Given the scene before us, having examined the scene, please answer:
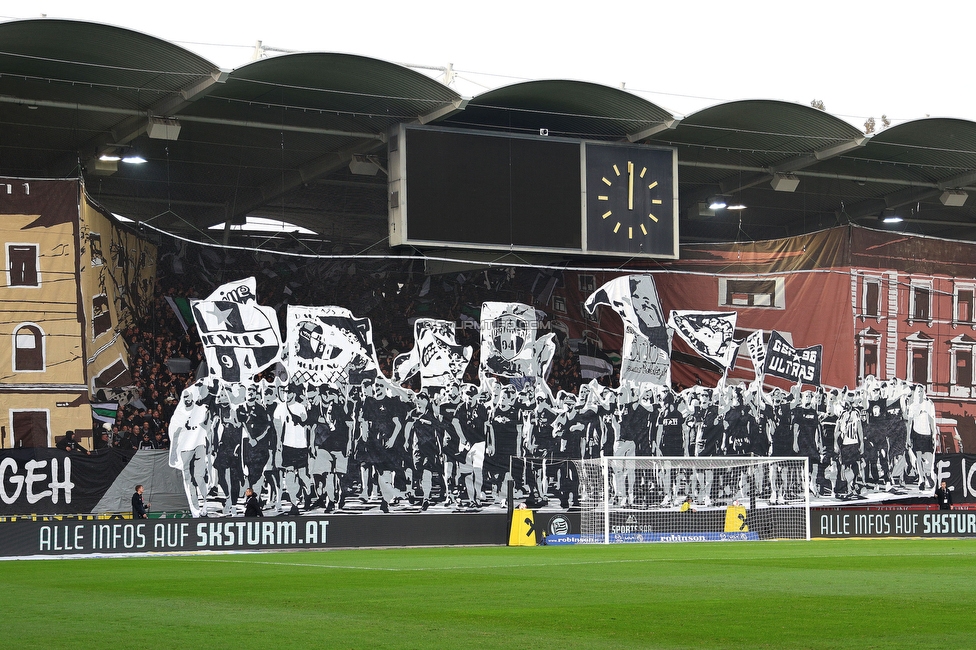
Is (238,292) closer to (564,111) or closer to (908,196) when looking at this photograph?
(564,111)

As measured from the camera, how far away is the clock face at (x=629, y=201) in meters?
34.9

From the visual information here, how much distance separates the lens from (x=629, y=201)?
35.4 metres

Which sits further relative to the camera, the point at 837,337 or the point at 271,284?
the point at 837,337

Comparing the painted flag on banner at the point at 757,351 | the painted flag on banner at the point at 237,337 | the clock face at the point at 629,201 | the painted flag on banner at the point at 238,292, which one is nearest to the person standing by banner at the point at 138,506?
the painted flag on banner at the point at 237,337

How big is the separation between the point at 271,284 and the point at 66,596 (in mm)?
19189

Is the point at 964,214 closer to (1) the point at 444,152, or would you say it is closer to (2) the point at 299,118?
(1) the point at 444,152

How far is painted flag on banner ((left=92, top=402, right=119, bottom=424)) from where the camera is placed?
1190 inches

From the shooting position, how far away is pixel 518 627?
1034 cm

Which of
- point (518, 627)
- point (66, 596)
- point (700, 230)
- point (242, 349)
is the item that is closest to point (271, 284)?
point (242, 349)

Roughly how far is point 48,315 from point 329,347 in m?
6.99

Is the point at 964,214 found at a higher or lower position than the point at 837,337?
higher

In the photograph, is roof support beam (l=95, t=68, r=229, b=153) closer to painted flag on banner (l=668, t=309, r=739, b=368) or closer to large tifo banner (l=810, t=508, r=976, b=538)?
painted flag on banner (l=668, t=309, r=739, b=368)

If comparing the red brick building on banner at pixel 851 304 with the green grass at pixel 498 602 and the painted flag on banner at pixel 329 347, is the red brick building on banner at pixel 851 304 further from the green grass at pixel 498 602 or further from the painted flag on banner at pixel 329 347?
the green grass at pixel 498 602

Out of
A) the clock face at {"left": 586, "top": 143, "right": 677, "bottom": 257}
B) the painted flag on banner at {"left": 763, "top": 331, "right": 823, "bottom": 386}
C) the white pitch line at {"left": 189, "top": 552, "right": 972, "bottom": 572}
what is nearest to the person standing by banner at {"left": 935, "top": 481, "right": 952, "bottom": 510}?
the painted flag on banner at {"left": 763, "top": 331, "right": 823, "bottom": 386}
